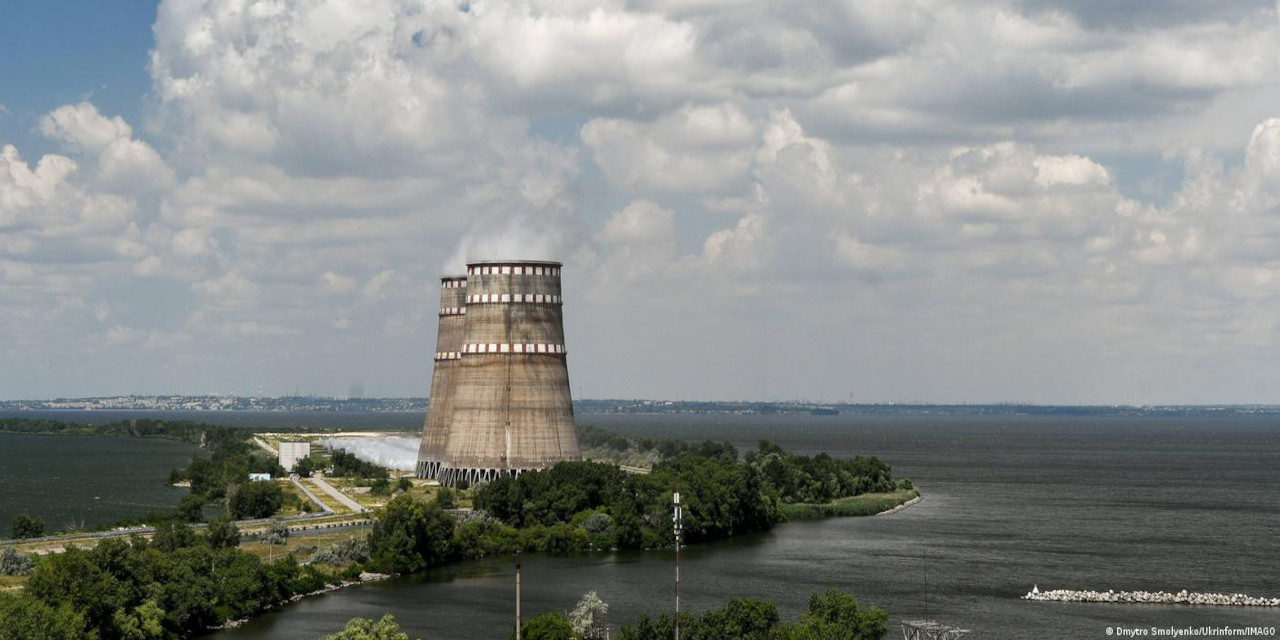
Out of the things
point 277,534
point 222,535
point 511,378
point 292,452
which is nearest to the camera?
point 222,535

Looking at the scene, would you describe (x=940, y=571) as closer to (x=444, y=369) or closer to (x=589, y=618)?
(x=589, y=618)

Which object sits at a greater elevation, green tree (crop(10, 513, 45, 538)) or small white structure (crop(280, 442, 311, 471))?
small white structure (crop(280, 442, 311, 471))

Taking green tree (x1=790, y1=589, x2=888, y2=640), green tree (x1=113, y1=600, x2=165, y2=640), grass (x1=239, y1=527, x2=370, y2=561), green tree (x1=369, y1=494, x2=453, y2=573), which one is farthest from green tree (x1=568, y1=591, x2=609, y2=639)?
grass (x1=239, y1=527, x2=370, y2=561)

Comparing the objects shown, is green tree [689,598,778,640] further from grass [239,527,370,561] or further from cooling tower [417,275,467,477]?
cooling tower [417,275,467,477]

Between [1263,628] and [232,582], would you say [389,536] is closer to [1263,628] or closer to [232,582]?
[232,582]

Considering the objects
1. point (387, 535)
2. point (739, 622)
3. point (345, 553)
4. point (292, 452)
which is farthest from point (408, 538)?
point (292, 452)

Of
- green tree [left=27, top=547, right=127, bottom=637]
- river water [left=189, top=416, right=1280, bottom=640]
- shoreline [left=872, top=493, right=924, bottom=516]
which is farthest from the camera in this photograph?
shoreline [left=872, top=493, right=924, bottom=516]
